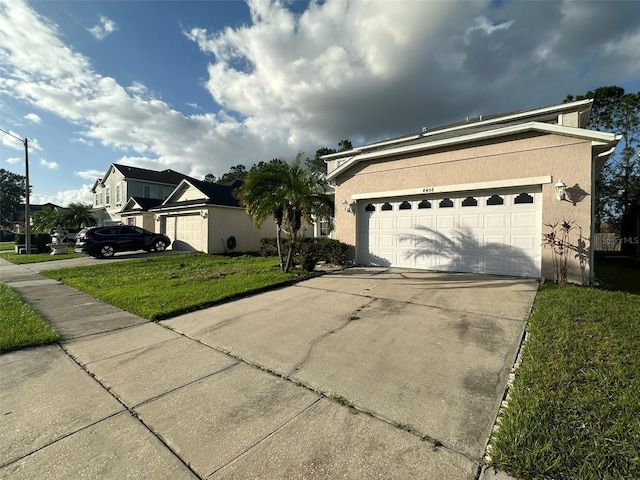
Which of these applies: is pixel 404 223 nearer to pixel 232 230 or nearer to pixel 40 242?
pixel 232 230

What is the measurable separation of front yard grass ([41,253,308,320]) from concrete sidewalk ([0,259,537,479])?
2.69ft

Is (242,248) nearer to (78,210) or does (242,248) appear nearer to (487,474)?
(487,474)

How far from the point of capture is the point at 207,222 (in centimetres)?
1698

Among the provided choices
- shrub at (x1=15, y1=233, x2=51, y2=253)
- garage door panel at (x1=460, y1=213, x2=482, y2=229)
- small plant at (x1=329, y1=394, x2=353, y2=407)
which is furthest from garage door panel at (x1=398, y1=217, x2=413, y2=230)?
shrub at (x1=15, y1=233, x2=51, y2=253)

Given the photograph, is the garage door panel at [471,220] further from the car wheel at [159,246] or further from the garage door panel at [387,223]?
the car wheel at [159,246]

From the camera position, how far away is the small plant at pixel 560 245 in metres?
7.20

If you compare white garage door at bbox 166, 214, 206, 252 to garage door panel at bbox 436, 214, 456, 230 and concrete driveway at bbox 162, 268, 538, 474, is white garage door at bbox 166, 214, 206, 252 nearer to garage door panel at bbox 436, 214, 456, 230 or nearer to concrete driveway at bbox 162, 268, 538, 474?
concrete driveway at bbox 162, 268, 538, 474

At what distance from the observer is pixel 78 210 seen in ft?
94.0

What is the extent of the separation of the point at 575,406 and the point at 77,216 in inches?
1453

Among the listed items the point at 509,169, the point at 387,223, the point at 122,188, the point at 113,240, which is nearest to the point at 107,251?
the point at 113,240

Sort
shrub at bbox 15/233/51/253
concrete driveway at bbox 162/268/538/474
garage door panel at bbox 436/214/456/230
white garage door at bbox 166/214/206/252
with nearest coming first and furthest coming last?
concrete driveway at bbox 162/268/538/474 → garage door panel at bbox 436/214/456/230 → white garage door at bbox 166/214/206/252 → shrub at bbox 15/233/51/253

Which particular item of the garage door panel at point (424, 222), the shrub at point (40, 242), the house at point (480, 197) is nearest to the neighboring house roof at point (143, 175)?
the shrub at point (40, 242)

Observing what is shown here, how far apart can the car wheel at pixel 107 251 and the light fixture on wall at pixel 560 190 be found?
19.6 m

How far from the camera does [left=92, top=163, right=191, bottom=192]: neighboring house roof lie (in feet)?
104
